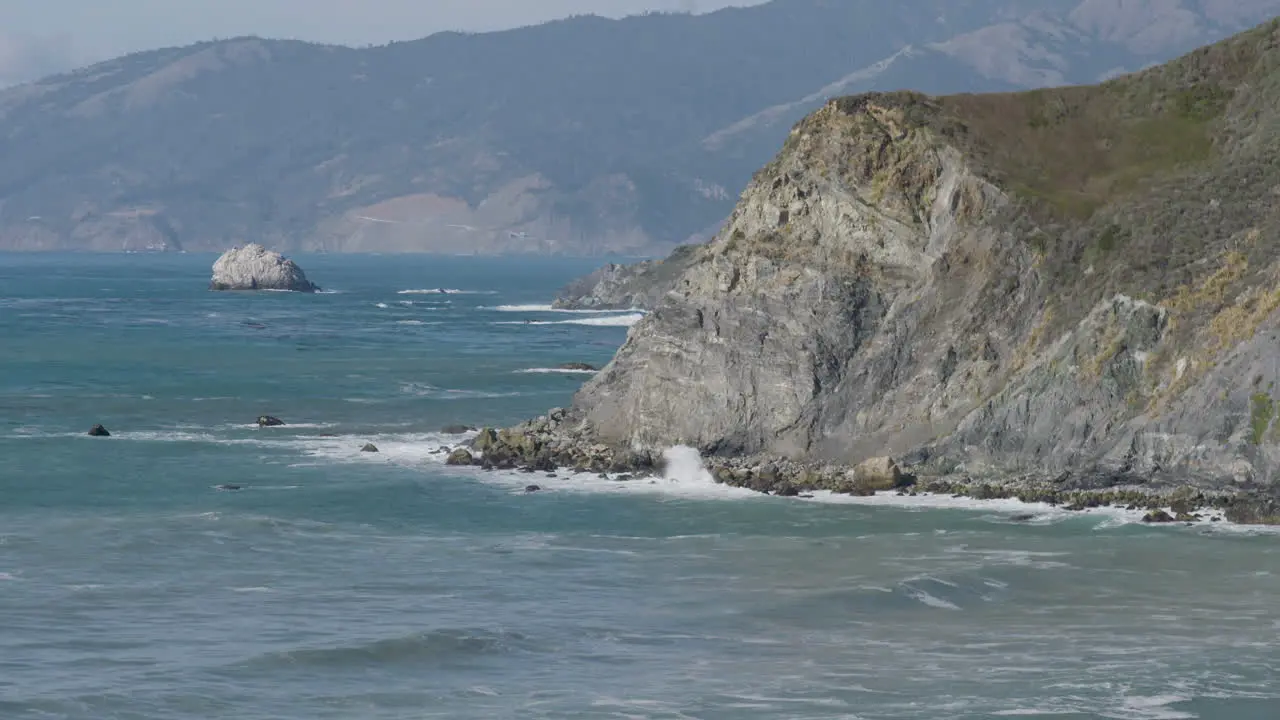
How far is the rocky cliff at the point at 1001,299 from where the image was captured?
6028 centimetres

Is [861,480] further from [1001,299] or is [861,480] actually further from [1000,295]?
[1000,295]

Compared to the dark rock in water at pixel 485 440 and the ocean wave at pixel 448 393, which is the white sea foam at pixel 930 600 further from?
the ocean wave at pixel 448 393

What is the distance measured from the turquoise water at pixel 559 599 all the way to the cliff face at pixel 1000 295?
414cm

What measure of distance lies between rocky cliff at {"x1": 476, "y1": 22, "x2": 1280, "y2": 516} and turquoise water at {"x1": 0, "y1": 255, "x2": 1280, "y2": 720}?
3.97 m

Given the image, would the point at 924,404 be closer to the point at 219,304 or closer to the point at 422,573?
the point at 422,573

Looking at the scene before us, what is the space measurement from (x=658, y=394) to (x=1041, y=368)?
13.1 meters

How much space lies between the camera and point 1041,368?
62.5m

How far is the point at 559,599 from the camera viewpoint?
47188mm

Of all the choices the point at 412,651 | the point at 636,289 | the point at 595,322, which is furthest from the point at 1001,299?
the point at 636,289

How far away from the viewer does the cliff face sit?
60531 mm

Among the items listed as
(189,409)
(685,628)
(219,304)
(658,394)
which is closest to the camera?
(685,628)

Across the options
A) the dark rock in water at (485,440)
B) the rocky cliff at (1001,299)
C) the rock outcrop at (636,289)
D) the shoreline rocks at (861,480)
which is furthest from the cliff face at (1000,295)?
the rock outcrop at (636,289)

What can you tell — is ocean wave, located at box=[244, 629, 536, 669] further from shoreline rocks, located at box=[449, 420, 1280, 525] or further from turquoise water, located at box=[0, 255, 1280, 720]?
shoreline rocks, located at box=[449, 420, 1280, 525]

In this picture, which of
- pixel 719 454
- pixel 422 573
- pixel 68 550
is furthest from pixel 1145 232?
pixel 68 550
